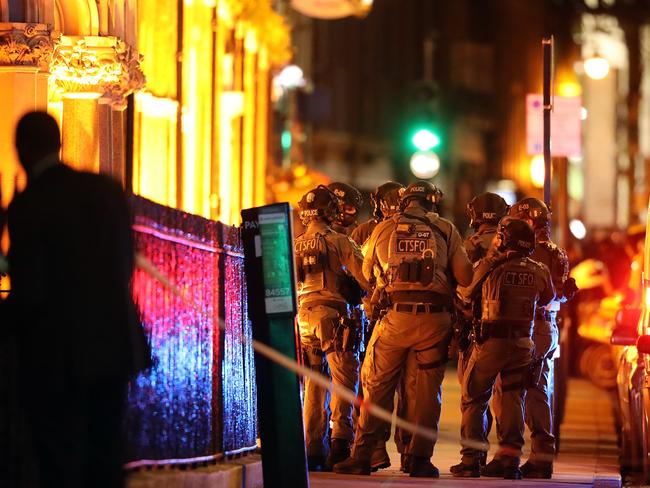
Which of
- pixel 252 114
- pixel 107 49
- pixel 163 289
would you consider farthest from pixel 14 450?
pixel 252 114

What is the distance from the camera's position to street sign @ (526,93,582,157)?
19422 mm

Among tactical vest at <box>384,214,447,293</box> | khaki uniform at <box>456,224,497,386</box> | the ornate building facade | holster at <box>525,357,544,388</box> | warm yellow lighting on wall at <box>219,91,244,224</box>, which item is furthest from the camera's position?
warm yellow lighting on wall at <box>219,91,244,224</box>

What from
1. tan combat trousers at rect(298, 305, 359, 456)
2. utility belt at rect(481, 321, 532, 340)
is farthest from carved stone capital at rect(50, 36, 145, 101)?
utility belt at rect(481, 321, 532, 340)

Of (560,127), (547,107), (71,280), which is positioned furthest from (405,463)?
(560,127)

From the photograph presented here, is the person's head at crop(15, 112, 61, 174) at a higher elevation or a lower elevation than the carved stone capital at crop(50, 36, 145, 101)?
lower

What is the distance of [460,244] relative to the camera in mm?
12945

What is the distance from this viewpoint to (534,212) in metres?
13.7

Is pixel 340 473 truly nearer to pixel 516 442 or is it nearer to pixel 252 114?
pixel 516 442

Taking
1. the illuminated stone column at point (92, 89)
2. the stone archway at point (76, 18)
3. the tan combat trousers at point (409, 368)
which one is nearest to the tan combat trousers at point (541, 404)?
the tan combat trousers at point (409, 368)

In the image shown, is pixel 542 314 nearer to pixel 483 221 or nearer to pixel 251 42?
pixel 483 221

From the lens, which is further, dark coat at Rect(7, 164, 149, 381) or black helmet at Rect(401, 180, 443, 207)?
black helmet at Rect(401, 180, 443, 207)

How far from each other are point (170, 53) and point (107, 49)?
4.89m

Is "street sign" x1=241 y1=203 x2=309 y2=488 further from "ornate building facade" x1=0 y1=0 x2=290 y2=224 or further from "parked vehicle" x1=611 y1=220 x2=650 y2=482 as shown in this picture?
"parked vehicle" x1=611 y1=220 x2=650 y2=482

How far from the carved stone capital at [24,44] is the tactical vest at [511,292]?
4.72 metres
